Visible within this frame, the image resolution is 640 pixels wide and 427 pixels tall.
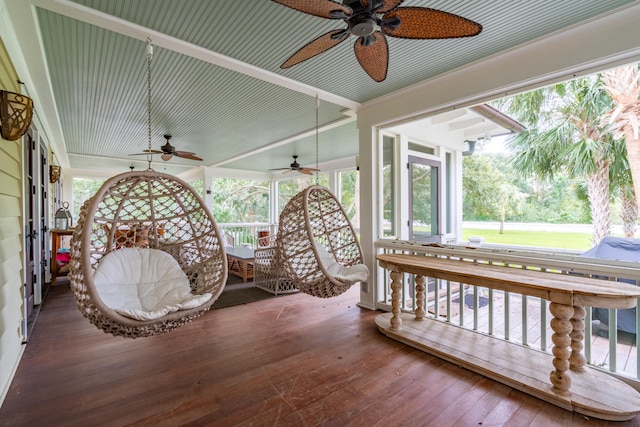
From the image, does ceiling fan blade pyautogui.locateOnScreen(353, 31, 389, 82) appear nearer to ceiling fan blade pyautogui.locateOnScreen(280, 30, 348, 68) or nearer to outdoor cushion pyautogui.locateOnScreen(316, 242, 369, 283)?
ceiling fan blade pyautogui.locateOnScreen(280, 30, 348, 68)

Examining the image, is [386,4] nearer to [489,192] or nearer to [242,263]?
[242,263]

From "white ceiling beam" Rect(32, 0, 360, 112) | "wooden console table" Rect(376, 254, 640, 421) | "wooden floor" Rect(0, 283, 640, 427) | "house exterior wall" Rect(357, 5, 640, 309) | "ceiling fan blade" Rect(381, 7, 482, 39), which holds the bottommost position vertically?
"wooden floor" Rect(0, 283, 640, 427)

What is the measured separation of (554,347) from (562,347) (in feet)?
0.15

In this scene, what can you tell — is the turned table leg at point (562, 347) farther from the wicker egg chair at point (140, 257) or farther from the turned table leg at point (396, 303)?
the wicker egg chair at point (140, 257)

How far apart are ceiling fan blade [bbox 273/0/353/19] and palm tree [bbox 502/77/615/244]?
158 inches

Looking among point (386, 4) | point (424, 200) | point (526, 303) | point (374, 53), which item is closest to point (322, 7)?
point (386, 4)

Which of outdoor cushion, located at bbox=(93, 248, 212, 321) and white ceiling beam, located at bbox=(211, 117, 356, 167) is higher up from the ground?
white ceiling beam, located at bbox=(211, 117, 356, 167)

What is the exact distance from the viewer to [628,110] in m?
3.20

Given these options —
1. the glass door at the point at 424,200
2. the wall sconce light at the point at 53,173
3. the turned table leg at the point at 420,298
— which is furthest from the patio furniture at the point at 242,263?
the wall sconce light at the point at 53,173

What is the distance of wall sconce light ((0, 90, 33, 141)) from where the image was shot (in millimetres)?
1866

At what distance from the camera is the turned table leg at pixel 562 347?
1860 mm

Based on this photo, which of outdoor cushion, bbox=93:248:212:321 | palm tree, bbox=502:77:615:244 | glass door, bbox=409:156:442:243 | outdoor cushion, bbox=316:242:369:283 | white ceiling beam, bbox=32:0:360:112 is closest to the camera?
white ceiling beam, bbox=32:0:360:112

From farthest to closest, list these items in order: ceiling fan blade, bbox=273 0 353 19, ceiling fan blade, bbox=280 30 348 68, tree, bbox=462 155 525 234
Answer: tree, bbox=462 155 525 234 < ceiling fan blade, bbox=280 30 348 68 < ceiling fan blade, bbox=273 0 353 19

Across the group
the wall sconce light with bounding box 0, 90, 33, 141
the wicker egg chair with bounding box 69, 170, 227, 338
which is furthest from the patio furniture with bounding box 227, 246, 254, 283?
the wall sconce light with bounding box 0, 90, 33, 141
